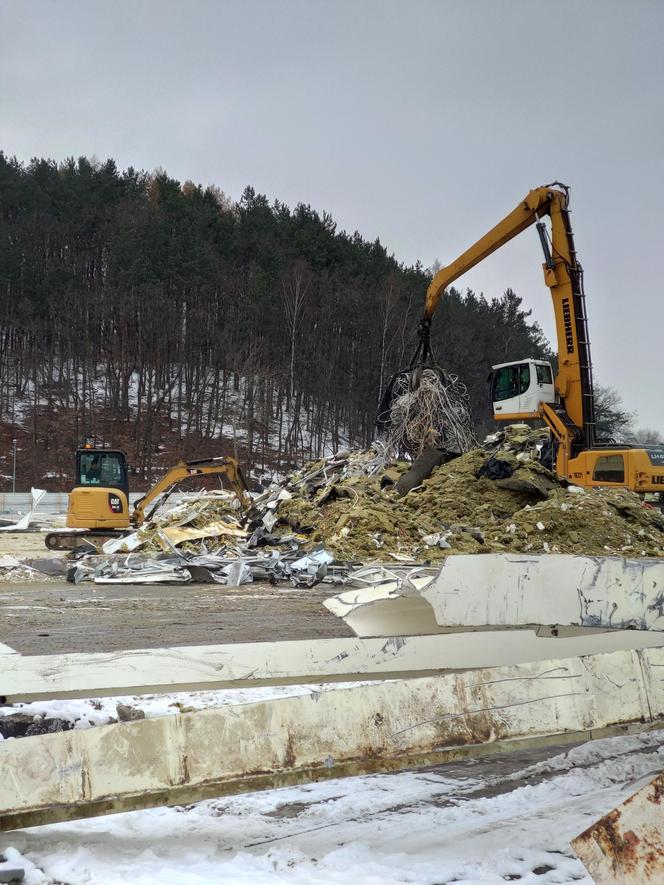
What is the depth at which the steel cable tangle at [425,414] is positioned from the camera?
632 inches

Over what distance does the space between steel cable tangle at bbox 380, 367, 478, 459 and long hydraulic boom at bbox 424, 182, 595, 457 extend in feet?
7.71

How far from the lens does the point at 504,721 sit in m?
3.38

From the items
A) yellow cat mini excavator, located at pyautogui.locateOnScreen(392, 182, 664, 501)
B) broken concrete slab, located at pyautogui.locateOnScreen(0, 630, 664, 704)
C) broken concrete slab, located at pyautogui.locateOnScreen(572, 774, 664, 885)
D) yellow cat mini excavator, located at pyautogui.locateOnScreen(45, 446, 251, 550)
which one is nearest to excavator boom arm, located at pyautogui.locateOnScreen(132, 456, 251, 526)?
yellow cat mini excavator, located at pyautogui.locateOnScreen(45, 446, 251, 550)

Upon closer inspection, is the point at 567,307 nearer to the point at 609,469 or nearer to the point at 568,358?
the point at 568,358

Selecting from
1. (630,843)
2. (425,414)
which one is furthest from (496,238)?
(630,843)

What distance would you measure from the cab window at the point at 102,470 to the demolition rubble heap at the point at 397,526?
9.51 ft

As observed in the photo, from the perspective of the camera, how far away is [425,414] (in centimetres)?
1609

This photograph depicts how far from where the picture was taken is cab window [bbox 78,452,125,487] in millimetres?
18188

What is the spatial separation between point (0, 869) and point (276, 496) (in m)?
13.0

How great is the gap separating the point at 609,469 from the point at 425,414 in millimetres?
4013

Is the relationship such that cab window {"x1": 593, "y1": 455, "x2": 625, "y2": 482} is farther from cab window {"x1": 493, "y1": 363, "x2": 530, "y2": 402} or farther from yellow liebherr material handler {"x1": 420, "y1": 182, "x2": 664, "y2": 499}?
cab window {"x1": 493, "y1": 363, "x2": 530, "y2": 402}

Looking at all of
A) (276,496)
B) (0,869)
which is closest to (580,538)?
(276,496)

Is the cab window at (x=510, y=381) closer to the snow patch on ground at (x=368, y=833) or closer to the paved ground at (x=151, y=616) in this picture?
the paved ground at (x=151, y=616)

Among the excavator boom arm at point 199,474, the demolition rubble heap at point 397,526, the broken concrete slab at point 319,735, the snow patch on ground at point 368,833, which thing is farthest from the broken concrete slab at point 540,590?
the excavator boom arm at point 199,474
